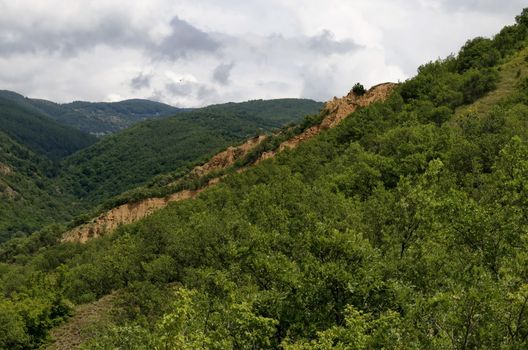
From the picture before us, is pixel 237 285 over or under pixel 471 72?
under

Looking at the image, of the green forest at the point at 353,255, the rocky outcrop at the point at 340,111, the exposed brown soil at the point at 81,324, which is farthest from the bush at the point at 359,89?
the exposed brown soil at the point at 81,324

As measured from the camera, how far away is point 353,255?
20.4m

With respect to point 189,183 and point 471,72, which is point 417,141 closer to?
point 471,72

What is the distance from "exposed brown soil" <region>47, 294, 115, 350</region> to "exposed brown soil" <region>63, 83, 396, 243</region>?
53.7 meters

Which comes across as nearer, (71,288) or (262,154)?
(71,288)

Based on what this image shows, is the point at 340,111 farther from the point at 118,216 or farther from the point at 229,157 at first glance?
the point at 118,216

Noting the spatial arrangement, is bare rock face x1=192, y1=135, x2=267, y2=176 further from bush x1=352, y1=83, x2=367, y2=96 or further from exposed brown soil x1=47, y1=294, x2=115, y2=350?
exposed brown soil x1=47, y1=294, x2=115, y2=350

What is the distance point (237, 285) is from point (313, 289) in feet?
29.4

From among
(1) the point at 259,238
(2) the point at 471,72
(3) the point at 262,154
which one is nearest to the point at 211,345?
(1) the point at 259,238

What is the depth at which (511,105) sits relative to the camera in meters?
63.7

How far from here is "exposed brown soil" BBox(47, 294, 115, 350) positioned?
46312mm

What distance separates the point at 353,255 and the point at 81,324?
131 feet

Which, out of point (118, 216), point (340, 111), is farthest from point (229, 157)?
point (340, 111)

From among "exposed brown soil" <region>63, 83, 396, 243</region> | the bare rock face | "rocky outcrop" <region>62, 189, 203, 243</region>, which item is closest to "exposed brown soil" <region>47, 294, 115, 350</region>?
"exposed brown soil" <region>63, 83, 396, 243</region>
